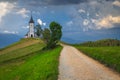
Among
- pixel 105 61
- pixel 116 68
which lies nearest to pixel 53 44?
pixel 105 61

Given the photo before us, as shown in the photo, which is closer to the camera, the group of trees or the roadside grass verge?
the roadside grass verge

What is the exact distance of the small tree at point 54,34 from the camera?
11097cm

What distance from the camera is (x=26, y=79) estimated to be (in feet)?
133

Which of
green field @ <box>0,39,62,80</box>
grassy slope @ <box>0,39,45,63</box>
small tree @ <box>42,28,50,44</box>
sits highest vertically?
Result: small tree @ <box>42,28,50,44</box>

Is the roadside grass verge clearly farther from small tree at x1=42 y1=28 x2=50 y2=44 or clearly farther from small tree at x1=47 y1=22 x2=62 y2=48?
small tree at x1=42 y1=28 x2=50 y2=44

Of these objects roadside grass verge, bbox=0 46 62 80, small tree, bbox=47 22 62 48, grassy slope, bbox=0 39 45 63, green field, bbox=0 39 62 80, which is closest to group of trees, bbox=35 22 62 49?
small tree, bbox=47 22 62 48

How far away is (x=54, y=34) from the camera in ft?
372

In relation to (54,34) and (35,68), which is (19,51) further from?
(35,68)

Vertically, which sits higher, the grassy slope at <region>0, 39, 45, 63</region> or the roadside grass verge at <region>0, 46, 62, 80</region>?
the roadside grass verge at <region>0, 46, 62, 80</region>

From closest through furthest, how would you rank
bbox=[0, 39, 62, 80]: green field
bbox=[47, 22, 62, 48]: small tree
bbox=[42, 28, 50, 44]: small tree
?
1. bbox=[0, 39, 62, 80]: green field
2. bbox=[47, 22, 62, 48]: small tree
3. bbox=[42, 28, 50, 44]: small tree

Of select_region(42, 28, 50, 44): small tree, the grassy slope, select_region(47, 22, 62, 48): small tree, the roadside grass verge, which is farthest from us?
the grassy slope

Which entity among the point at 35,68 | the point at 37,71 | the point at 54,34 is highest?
the point at 54,34

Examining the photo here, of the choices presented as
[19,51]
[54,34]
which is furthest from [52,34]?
[19,51]

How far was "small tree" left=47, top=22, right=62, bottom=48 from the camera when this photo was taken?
111m
